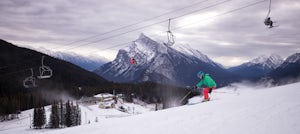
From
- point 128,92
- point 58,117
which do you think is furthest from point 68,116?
point 128,92

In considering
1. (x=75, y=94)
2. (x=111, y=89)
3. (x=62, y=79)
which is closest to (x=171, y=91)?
(x=111, y=89)

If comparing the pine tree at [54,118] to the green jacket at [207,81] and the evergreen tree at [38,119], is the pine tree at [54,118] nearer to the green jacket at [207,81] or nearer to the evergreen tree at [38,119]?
the evergreen tree at [38,119]

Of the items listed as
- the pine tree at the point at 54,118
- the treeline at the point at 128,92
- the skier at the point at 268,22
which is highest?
the skier at the point at 268,22

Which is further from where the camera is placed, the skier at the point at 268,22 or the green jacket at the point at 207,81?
the green jacket at the point at 207,81

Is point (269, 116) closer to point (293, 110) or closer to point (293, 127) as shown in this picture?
point (293, 110)

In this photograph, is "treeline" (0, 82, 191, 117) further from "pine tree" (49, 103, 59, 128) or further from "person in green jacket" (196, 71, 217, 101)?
"person in green jacket" (196, 71, 217, 101)

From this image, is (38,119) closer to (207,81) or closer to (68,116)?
(68,116)

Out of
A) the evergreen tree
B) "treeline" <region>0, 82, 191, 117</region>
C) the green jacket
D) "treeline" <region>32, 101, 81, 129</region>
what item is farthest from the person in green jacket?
"treeline" <region>0, 82, 191, 117</region>

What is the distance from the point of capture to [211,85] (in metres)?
15.6

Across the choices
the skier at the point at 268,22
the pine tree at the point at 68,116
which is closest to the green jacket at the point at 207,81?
the skier at the point at 268,22

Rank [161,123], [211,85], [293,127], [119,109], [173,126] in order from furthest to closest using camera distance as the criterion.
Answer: [119,109]
[211,85]
[161,123]
[173,126]
[293,127]

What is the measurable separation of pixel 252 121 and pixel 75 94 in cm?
14383

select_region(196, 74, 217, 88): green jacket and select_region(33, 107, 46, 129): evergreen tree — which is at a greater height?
select_region(196, 74, 217, 88): green jacket

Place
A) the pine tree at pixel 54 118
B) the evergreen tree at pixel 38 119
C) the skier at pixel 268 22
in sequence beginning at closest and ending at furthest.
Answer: the skier at pixel 268 22 < the evergreen tree at pixel 38 119 < the pine tree at pixel 54 118
